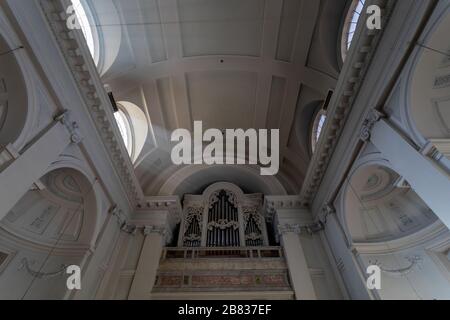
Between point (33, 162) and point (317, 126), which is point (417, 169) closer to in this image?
point (317, 126)

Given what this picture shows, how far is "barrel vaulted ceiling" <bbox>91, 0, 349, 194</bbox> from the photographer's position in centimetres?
616

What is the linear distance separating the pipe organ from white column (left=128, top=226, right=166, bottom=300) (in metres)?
1.05

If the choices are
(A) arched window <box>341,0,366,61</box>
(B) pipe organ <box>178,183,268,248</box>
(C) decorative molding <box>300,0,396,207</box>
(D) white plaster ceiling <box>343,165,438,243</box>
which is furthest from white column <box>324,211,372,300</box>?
(A) arched window <box>341,0,366,61</box>

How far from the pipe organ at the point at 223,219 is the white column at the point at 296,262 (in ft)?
2.77

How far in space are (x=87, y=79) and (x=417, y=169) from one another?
246 inches

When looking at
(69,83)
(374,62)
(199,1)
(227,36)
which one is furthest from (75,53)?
(374,62)

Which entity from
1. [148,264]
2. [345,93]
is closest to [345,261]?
[345,93]

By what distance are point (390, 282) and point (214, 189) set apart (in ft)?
20.9

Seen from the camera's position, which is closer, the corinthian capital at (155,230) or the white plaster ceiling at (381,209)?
the white plaster ceiling at (381,209)

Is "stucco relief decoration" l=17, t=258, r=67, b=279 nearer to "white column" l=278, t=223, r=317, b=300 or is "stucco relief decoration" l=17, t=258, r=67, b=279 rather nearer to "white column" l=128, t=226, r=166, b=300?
"white column" l=128, t=226, r=166, b=300

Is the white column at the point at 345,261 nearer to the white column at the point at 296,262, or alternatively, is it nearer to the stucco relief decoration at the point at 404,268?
the stucco relief decoration at the point at 404,268

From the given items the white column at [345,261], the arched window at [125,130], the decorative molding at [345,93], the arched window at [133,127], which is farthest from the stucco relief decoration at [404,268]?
the arched window at [125,130]

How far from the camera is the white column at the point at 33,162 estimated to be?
3359 mm

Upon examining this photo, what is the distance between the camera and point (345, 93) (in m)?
4.94
